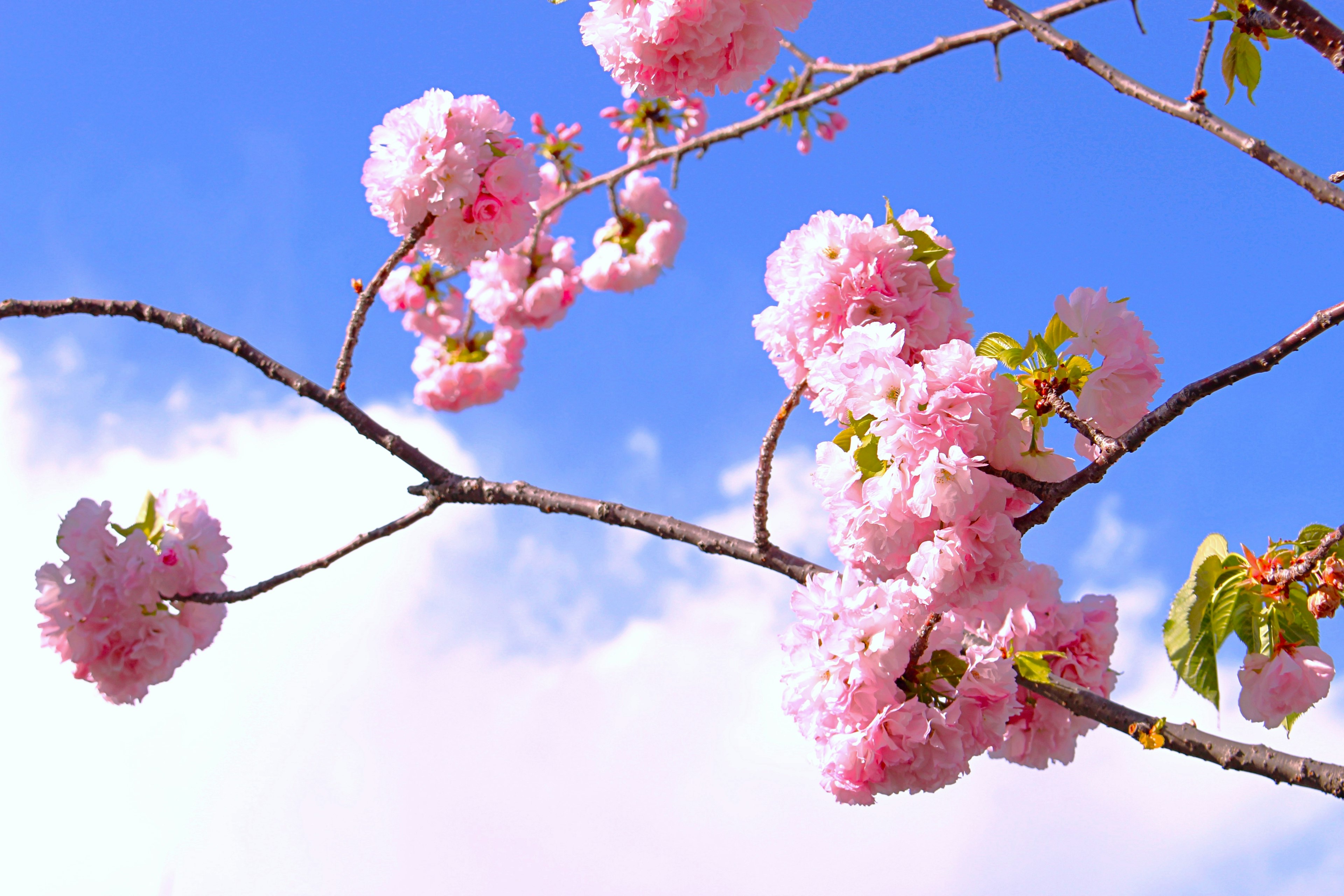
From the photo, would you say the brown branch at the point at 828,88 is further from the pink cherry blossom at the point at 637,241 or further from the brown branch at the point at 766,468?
the brown branch at the point at 766,468

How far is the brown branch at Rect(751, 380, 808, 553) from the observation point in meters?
2.06

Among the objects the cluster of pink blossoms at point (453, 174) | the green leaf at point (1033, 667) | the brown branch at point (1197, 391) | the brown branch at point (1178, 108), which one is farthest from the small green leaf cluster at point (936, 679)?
the cluster of pink blossoms at point (453, 174)

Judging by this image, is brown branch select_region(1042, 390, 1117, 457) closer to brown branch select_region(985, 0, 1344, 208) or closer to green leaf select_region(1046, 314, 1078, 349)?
green leaf select_region(1046, 314, 1078, 349)

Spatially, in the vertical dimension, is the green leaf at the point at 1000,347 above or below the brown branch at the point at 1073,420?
above

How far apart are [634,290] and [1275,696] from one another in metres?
4.52

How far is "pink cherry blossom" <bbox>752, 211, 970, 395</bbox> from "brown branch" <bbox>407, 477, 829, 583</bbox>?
1.98ft

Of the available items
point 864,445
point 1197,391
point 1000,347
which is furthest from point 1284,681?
point 864,445

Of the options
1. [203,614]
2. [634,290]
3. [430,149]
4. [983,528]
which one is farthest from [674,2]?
[634,290]

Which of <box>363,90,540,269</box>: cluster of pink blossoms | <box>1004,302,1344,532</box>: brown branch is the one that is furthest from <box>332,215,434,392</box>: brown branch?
<box>1004,302,1344,532</box>: brown branch

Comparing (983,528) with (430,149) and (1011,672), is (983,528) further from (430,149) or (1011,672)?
(430,149)

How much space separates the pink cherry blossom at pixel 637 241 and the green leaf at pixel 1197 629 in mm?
4280

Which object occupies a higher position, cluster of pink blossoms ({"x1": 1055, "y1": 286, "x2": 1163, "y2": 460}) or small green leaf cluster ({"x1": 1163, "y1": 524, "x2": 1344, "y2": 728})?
cluster of pink blossoms ({"x1": 1055, "y1": 286, "x2": 1163, "y2": 460})

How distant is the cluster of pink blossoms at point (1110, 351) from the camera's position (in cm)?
167

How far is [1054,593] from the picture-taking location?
2.21 metres
